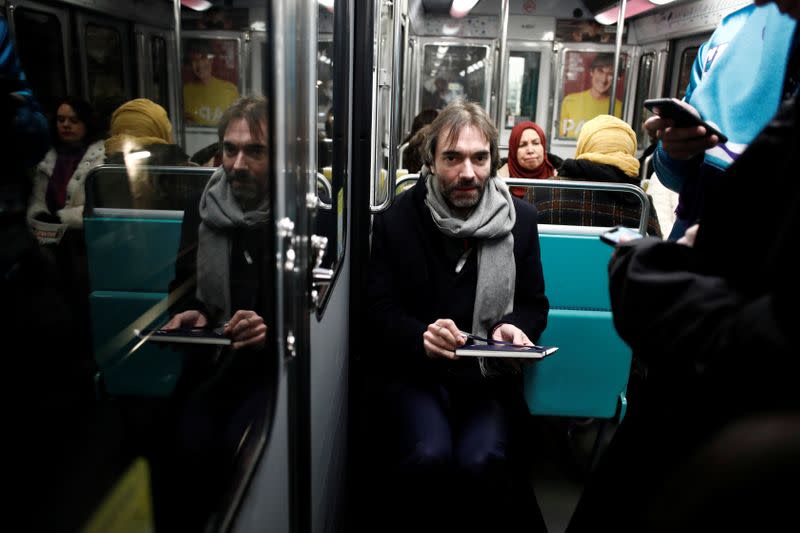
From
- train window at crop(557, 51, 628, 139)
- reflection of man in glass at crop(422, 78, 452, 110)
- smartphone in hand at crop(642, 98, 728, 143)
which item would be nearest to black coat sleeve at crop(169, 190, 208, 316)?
smartphone in hand at crop(642, 98, 728, 143)

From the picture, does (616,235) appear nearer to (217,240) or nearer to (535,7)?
(217,240)

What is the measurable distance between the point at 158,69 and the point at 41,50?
0.24m

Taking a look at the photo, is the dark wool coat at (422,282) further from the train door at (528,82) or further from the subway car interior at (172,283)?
the train door at (528,82)

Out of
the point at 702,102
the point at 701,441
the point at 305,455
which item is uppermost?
the point at 702,102

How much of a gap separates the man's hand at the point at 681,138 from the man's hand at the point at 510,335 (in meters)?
0.94

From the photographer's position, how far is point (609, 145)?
3775mm

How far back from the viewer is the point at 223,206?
0.90 m

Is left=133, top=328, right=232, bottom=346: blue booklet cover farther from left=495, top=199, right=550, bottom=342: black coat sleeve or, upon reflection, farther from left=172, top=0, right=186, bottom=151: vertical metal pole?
left=495, top=199, right=550, bottom=342: black coat sleeve

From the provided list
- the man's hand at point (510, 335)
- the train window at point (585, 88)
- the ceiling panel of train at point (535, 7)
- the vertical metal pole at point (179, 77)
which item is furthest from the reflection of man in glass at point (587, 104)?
the vertical metal pole at point (179, 77)

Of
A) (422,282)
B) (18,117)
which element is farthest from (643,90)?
(18,117)

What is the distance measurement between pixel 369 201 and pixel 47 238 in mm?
1717

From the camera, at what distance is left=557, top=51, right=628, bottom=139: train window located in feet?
27.5

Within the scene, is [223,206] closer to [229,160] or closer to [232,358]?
[229,160]

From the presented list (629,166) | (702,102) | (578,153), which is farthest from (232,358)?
(578,153)
